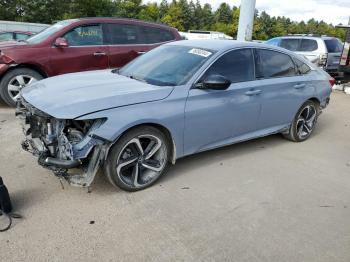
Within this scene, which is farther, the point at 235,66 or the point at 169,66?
the point at 235,66

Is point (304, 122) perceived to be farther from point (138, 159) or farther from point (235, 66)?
point (138, 159)

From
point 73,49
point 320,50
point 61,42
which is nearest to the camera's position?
point 61,42

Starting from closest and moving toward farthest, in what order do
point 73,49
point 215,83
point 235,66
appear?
point 215,83, point 235,66, point 73,49

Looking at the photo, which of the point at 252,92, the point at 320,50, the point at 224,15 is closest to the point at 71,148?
the point at 252,92

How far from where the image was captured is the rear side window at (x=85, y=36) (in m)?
7.04

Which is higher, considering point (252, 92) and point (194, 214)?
point (252, 92)

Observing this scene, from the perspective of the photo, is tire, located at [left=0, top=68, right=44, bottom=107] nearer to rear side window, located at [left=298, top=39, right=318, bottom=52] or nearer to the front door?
the front door

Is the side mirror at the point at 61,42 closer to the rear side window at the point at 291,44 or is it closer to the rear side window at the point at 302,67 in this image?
the rear side window at the point at 302,67

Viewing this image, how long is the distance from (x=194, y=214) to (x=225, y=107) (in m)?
1.47

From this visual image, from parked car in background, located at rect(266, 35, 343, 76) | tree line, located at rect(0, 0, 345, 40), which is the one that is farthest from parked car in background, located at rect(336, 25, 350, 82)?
tree line, located at rect(0, 0, 345, 40)

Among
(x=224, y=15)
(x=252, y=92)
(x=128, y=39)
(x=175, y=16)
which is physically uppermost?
(x=224, y=15)

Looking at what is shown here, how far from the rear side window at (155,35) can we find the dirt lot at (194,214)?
4139 millimetres

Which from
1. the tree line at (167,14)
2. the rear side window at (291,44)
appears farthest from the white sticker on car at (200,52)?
the tree line at (167,14)

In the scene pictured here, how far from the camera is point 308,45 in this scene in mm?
12102
